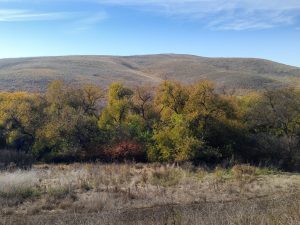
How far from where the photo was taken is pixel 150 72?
442 ft

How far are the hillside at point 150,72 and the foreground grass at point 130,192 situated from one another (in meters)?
62.1

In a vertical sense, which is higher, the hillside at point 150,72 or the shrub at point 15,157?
the hillside at point 150,72

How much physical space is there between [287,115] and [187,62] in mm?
103303

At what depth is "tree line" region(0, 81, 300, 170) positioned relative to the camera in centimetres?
3462

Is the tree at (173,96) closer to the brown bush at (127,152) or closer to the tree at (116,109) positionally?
the tree at (116,109)

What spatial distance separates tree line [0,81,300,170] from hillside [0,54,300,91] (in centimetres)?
4387

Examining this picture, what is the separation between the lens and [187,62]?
14025 centimetres

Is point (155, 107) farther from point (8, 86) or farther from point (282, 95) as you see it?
point (8, 86)

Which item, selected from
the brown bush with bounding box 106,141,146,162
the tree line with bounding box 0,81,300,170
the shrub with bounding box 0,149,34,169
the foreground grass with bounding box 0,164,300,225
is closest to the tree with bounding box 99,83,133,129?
the tree line with bounding box 0,81,300,170

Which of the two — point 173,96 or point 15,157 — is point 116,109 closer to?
point 173,96

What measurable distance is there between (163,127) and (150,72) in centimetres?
9968

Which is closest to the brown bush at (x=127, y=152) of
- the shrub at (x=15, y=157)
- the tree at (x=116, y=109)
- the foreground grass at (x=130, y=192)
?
the tree at (x=116, y=109)

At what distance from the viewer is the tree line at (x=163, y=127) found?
34625 mm

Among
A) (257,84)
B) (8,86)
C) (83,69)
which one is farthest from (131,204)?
(83,69)
